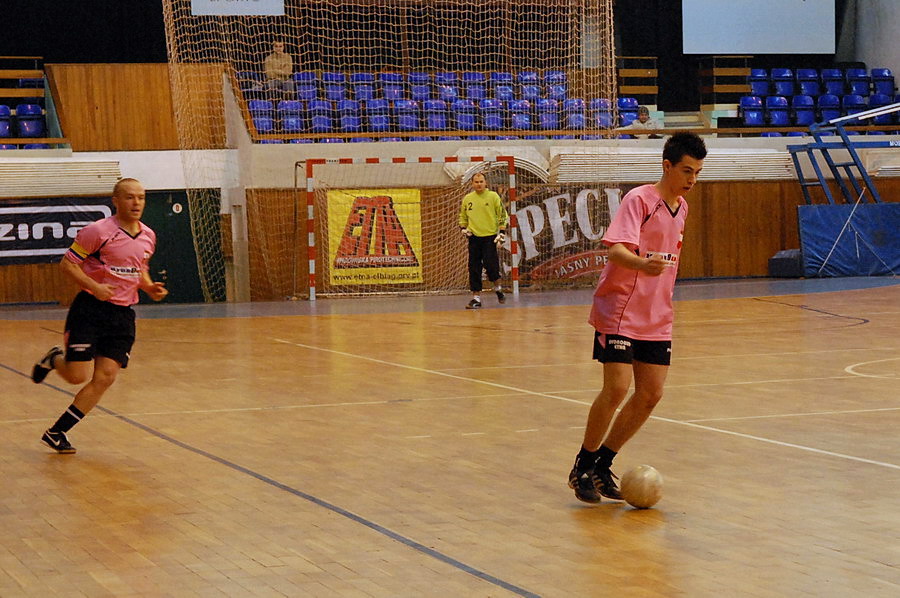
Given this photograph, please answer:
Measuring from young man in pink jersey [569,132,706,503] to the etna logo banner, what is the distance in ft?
57.6

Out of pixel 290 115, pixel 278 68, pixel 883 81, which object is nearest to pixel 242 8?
pixel 278 68

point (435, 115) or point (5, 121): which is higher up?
point (5, 121)

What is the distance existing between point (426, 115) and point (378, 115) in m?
0.95

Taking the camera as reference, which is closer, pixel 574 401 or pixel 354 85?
pixel 574 401

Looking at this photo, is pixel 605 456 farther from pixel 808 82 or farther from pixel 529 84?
pixel 808 82

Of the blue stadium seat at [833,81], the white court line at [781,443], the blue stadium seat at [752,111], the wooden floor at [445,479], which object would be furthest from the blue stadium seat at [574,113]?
the white court line at [781,443]

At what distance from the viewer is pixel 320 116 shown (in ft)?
79.5

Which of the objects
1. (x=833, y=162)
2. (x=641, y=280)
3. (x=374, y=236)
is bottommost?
(x=374, y=236)

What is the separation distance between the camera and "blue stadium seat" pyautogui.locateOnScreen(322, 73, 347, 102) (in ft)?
80.1

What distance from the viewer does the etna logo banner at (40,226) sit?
73.0ft

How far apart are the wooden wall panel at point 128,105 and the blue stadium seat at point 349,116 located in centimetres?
233

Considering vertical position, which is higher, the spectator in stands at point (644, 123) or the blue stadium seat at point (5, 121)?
the blue stadium seat at point (5, 121)

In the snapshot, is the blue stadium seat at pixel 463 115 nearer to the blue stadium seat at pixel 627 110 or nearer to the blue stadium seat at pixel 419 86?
the blue stadium seat at pixel 419 86

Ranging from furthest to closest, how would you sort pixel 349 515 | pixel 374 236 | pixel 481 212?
pixel 374 236 < pixel 481 212 < pixel 349 515
